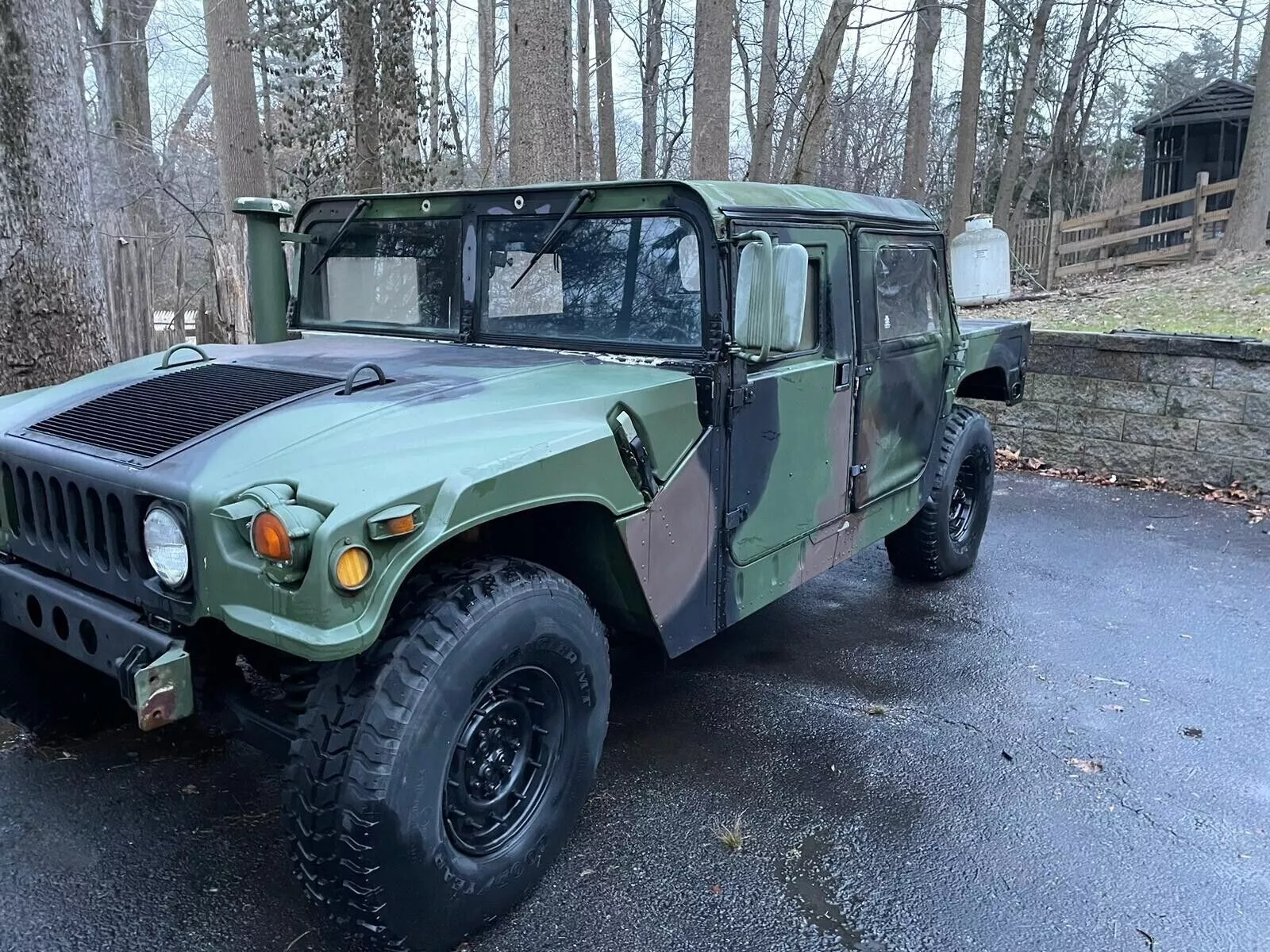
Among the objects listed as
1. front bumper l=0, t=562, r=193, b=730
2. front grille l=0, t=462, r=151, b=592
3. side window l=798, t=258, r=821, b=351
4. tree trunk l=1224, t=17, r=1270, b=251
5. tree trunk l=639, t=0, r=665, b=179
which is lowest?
front bumper l=0, t=562, r=193, b=730

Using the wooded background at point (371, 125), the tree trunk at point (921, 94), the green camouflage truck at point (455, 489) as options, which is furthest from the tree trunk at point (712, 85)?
the tree trunk at point (921, 94)

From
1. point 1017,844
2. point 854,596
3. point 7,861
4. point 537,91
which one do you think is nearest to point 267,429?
point 7,861

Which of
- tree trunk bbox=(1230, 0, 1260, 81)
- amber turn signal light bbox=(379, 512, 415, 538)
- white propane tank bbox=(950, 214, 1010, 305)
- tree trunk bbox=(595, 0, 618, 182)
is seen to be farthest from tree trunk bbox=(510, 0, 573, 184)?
tree trunk bbox=(1230, 0, 1260, 81)

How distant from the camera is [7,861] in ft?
9.09

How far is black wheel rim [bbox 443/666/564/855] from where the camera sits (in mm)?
2443

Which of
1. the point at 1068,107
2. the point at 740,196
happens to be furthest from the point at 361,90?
the point at 1068,107

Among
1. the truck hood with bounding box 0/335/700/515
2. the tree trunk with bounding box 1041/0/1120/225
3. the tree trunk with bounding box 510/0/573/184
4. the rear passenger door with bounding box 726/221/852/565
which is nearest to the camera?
the truck hood with bounding box 0/335/700/515

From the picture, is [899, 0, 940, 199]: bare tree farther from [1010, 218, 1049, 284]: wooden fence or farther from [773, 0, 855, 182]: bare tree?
[773, 0, 855, 182]: bare tree

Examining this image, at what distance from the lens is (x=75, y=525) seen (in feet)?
8.34

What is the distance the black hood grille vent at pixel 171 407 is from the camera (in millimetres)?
2566

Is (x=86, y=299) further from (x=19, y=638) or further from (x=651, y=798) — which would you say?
(x=651, y=798)

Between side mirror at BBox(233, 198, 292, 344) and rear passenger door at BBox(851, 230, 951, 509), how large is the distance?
7.84ft

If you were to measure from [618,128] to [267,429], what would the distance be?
27.4m

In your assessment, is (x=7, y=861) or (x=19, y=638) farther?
(x=19, y=638)
